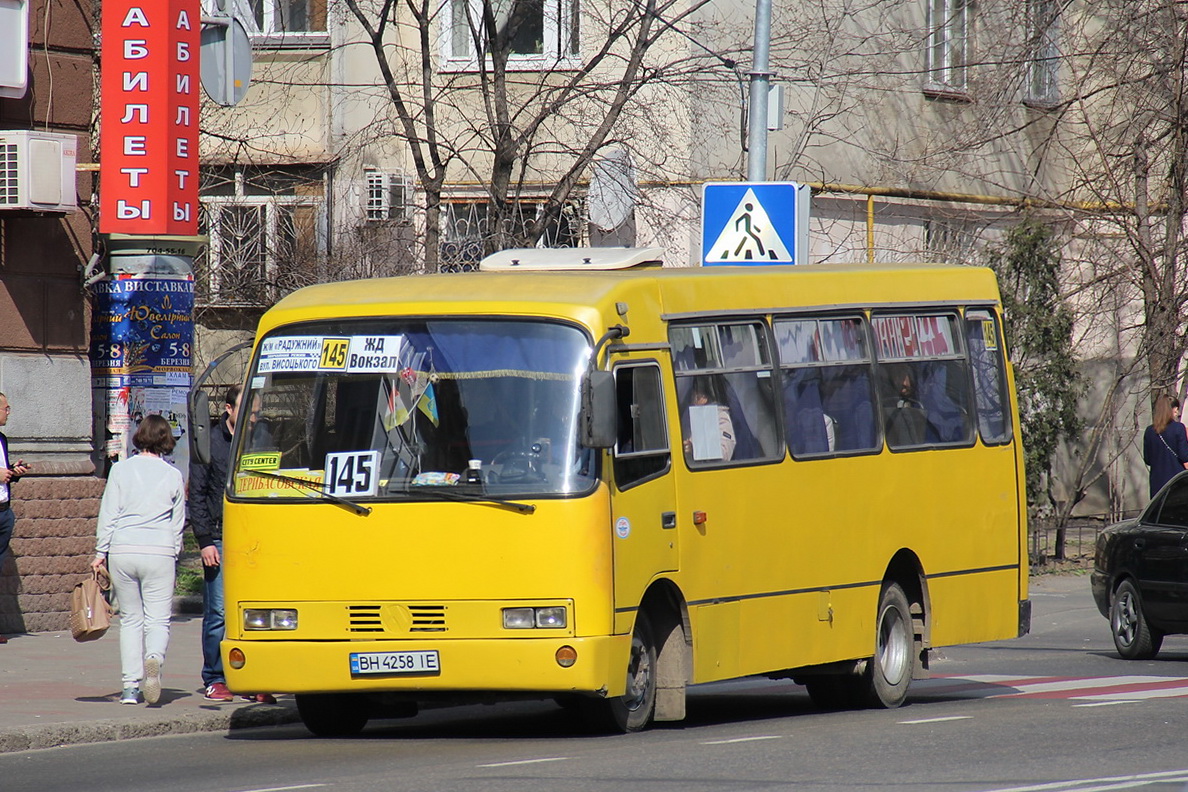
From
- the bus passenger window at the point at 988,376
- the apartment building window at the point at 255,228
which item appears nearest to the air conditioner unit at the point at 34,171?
the apartment building window at the point at 255,228

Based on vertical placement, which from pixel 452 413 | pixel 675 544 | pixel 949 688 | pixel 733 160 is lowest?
pixel 949 688

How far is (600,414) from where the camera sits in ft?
34.6

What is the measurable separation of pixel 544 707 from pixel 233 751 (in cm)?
306

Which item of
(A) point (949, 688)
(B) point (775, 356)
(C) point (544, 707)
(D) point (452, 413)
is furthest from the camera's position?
(A) point (949, 688)

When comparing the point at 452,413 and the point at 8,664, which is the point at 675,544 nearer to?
the point at 452,413

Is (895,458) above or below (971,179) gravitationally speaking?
below

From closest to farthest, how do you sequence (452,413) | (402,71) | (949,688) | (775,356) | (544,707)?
(452,413), (775,356), (544,707), (949,688), (402,71)

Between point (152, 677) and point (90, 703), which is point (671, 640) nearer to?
point (152, 677)

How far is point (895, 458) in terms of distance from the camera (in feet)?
44.0

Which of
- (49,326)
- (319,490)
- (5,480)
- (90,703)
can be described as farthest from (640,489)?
(49,326)

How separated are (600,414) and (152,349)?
679 cm

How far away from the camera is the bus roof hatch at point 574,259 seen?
1253 centimetres

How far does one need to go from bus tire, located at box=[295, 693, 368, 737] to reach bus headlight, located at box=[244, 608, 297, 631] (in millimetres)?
760

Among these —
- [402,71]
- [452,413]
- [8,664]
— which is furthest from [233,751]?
[402,71]
